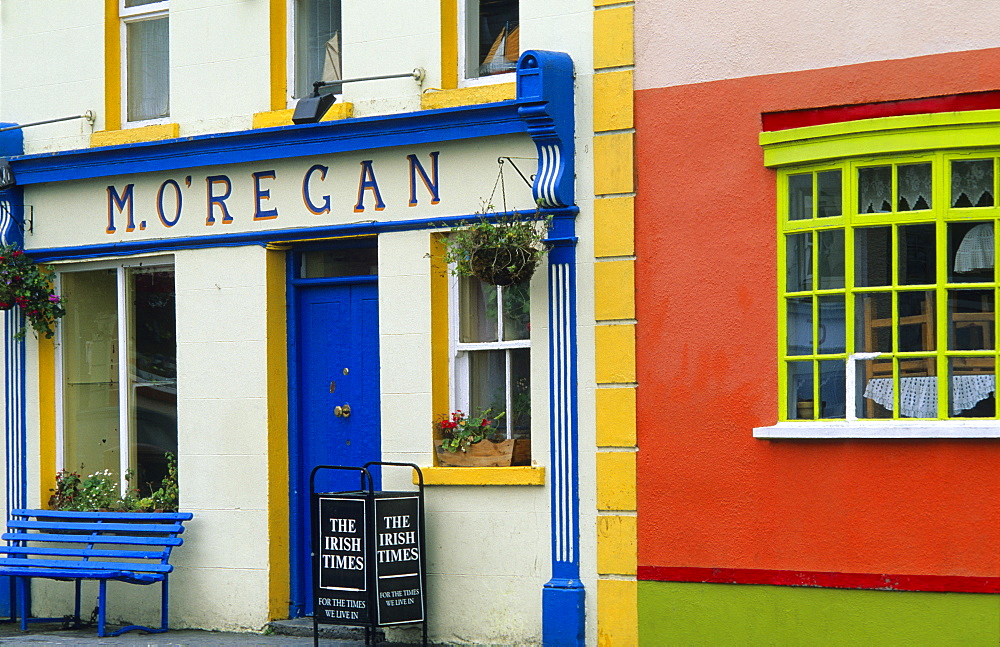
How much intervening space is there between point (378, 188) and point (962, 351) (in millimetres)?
4511

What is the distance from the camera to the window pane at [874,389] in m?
8.82

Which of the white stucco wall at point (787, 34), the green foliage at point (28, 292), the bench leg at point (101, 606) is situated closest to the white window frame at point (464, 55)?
the white stucco wall at point (787, 34)

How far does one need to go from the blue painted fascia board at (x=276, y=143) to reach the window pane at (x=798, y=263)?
2.13 metres

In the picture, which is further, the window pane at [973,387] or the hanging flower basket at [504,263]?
the hanging flower basket at [504,263]

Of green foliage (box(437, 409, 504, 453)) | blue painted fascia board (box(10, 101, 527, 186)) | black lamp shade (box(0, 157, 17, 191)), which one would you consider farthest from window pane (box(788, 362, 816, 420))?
black lamp shade (box(0, 157, 17, 191))

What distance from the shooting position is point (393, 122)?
10.4m

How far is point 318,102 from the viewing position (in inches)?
408

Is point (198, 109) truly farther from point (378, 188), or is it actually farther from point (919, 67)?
point (919, 67)

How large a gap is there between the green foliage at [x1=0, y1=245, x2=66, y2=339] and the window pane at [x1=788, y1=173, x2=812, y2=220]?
21.2 feet

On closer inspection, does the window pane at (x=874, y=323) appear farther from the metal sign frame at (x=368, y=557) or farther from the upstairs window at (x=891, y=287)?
the metal sign frame at (x=368, y=557)

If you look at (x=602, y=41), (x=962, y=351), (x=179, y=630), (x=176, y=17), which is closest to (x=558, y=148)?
(x=602, y=41)

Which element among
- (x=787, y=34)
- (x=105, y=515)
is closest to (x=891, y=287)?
(x=787, y=34)

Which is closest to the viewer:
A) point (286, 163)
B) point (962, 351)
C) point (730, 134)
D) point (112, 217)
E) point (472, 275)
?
point (962, 351)

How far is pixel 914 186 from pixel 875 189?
25cm
